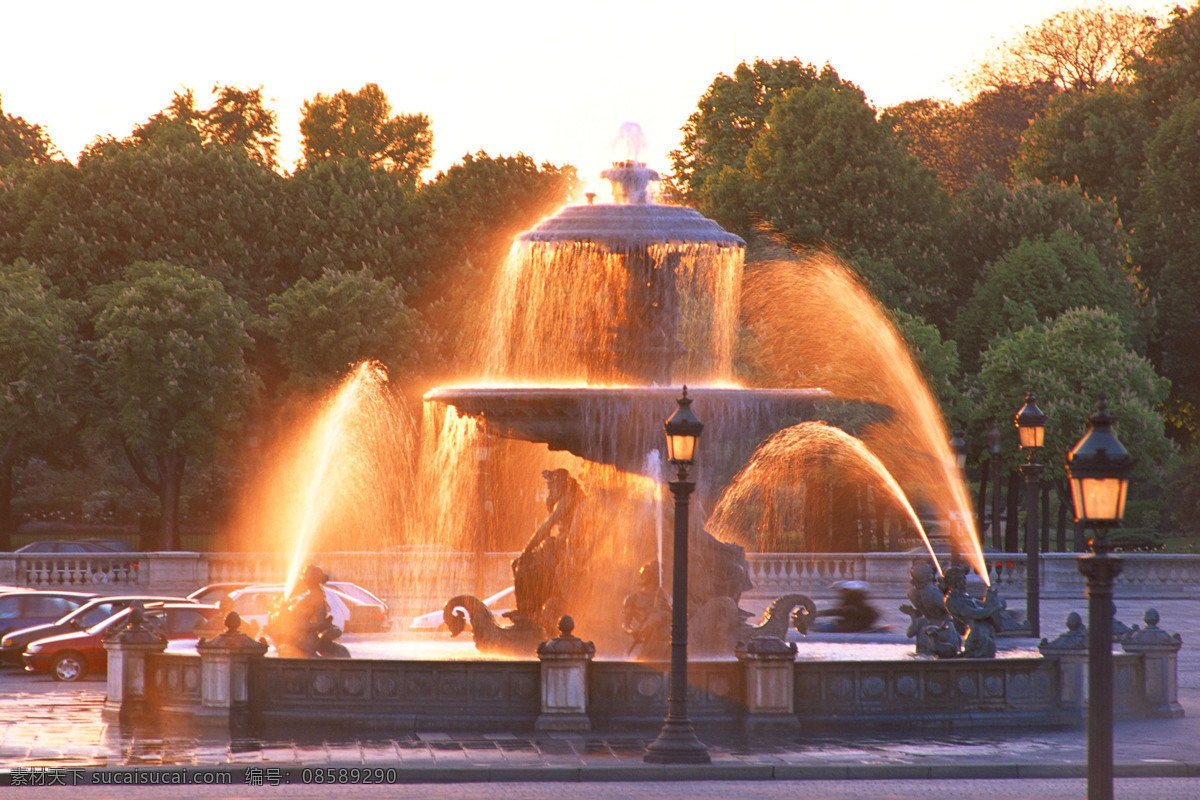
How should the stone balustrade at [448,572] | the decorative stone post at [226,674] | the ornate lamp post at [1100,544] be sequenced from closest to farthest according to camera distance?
the ornate lamp post at [1100,544] < the decorative stone post at [226,674] < the stone balustrade at [448,572]

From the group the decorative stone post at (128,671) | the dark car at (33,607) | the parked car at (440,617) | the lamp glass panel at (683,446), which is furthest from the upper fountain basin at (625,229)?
the dark car at (33,607)

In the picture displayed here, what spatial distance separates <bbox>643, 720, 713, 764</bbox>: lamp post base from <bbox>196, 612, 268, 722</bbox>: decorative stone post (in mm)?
4899

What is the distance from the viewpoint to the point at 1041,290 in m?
56.1

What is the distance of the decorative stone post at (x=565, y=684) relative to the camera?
18.7 meters

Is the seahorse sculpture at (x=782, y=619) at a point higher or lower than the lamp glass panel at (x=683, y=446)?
lower

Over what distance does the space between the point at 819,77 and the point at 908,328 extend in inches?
714

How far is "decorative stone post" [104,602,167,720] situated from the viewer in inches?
789

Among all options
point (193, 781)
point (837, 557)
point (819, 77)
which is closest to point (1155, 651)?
point (193, 781)

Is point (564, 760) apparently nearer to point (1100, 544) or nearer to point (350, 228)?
point (1100, 544)

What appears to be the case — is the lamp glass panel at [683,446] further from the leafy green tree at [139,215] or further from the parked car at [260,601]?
the leafy green tree at [139,215]

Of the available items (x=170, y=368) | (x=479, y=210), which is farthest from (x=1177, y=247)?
(x=170, y=368)

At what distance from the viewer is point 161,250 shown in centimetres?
5781

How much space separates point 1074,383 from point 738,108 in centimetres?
2114

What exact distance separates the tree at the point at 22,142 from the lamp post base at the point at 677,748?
61.6m
